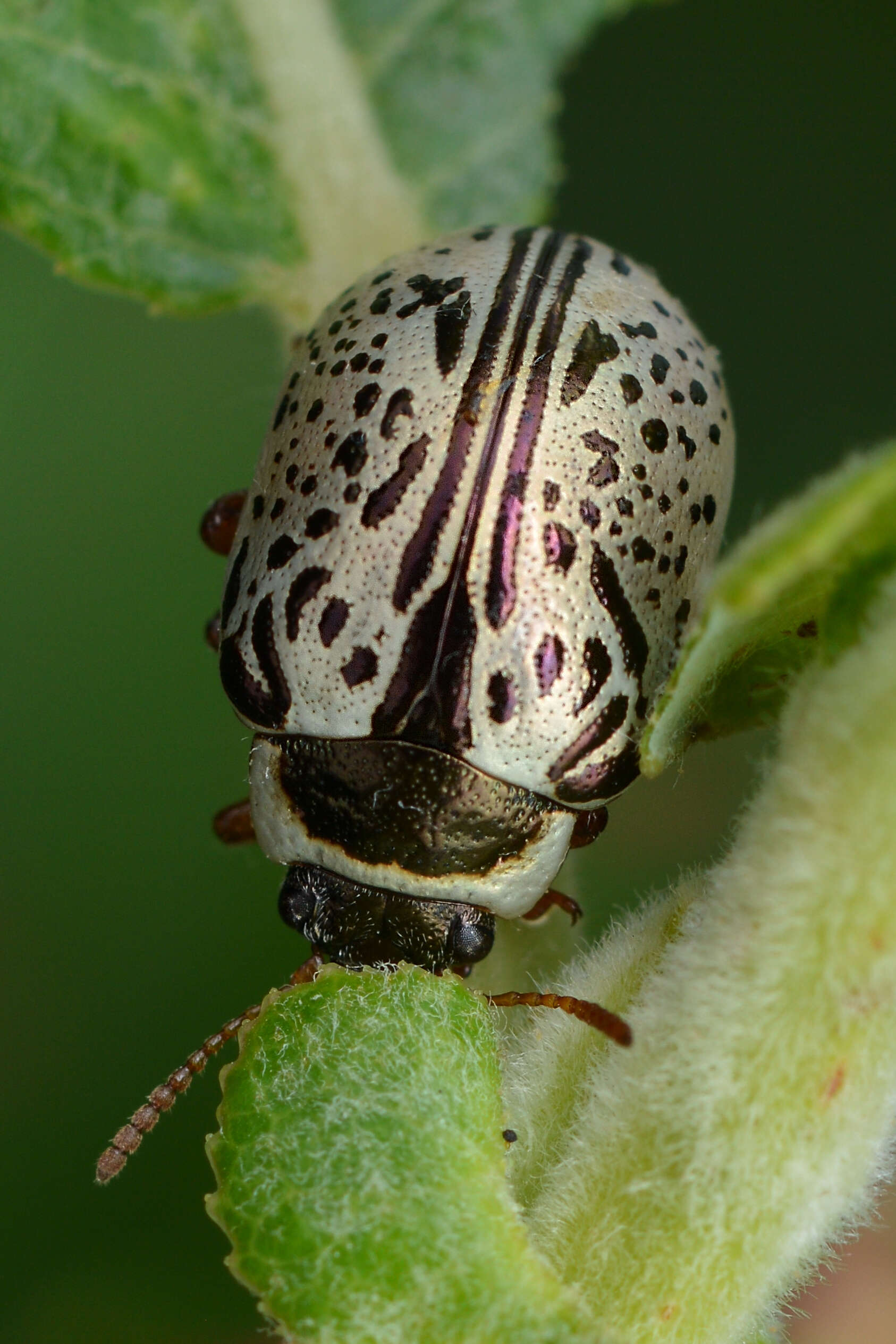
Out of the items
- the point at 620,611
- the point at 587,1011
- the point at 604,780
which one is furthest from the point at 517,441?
the point at 587,1011

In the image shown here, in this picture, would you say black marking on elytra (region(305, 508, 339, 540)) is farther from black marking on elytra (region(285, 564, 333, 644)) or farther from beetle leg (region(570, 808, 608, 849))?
beetle leg (region(570, 808, 608, 849))

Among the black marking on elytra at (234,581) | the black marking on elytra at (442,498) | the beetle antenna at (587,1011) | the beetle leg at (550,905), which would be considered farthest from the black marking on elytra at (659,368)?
the beetle antenna at (587,1011)

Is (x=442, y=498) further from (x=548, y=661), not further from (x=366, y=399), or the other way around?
(x=548, y=661)

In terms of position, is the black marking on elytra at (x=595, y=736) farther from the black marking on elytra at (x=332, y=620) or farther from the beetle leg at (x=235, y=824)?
the beetle leg at (x=235, y=824)

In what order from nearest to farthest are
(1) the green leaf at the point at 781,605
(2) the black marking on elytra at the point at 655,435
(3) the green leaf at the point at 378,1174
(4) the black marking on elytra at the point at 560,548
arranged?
(1) the green leaf at the point at 781,605
(3) the green leaf at the point at 378,1174
(4) the black marking on elytra at the point at 560,548
(2) the black marking on elytra at the point at 655,435

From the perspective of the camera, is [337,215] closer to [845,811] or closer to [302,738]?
[302,738]

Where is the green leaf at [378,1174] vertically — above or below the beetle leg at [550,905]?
above
